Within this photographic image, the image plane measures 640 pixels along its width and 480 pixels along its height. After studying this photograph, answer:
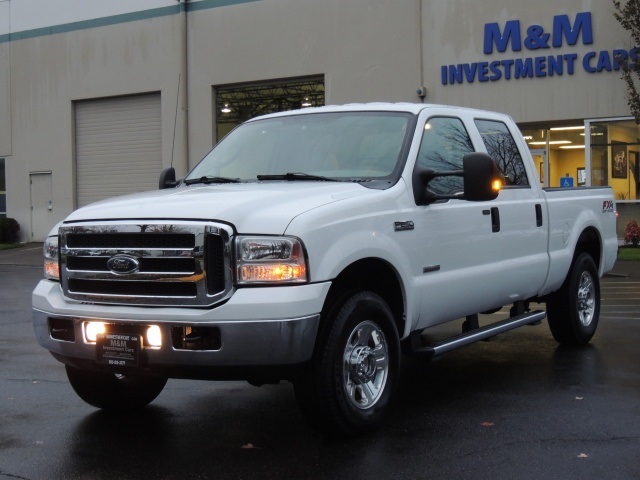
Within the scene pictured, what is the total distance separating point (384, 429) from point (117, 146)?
84.6 feet

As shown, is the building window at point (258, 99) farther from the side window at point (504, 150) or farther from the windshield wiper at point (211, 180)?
the windshield wiper at point (211, 180)

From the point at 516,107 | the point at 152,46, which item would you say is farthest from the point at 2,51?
the point at 516,107

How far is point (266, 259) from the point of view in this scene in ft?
17.0

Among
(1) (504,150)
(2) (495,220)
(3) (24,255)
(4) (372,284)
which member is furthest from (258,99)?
(4) (372,284)

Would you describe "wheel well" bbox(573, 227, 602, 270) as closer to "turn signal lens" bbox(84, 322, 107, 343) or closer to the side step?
the side step

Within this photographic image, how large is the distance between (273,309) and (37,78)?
2920 centimetres

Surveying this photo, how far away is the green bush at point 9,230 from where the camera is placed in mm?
31766

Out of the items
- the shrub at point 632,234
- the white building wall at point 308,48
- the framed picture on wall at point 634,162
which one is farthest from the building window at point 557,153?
the white building wall at point 308,48

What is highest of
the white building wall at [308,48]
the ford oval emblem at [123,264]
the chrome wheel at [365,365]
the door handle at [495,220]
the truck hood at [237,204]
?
the white building wall at [308,48]

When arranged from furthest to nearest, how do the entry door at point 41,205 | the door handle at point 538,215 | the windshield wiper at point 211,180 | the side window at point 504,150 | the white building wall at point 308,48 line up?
the entry door at point 41,205 → the white building wall at point 308,48 → the door handle at point 538,215 → the side window at point 504,150 → the windshield wiper at point 211,180

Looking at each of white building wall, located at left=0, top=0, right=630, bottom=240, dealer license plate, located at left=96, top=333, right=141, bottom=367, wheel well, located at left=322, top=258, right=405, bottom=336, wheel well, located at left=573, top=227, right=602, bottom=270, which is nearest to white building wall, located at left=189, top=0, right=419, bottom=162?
white building wall, located at left=0, top=0, right=630, bottom=240

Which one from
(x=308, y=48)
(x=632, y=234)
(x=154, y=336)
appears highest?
(x=308, y=48)

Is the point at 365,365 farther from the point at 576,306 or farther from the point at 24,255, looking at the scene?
the point at 24,255

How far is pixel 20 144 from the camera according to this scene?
32625mm
